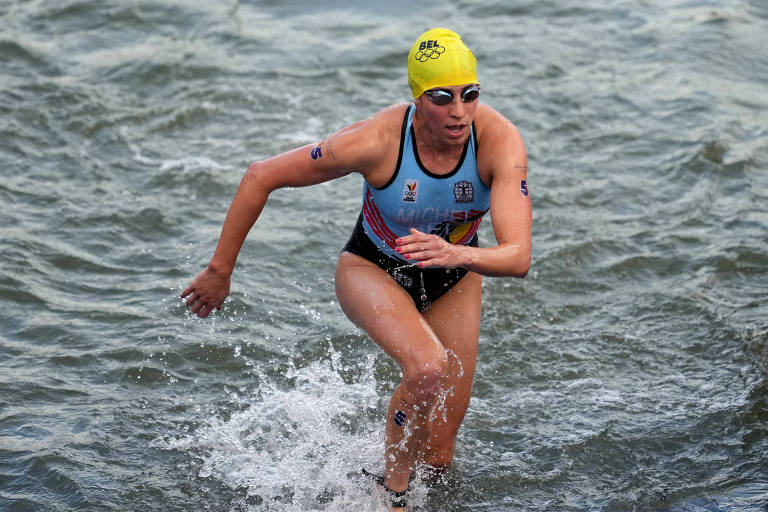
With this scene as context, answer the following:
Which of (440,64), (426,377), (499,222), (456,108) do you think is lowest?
(426,377)

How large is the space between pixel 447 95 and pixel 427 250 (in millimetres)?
1012

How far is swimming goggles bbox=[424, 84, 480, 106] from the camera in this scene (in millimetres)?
5387

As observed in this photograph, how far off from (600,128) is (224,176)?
439cm

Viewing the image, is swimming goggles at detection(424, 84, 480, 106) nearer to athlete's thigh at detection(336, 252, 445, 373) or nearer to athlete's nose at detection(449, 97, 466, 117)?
athlete's nose at detection(449, 97, 466, 117)

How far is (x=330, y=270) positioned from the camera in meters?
9.16

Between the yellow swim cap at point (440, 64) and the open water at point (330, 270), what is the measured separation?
8.19ft

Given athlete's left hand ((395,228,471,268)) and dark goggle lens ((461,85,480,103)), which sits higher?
dark goggle lens ((461,85,480,103))

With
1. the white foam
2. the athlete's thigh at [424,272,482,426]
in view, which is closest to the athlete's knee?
the athlete's thigh at [424,272,482,426]

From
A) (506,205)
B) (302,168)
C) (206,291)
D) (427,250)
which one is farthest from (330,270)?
(427,250)

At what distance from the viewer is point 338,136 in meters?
5.66

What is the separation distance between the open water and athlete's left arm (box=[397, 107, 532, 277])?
1.84 metres

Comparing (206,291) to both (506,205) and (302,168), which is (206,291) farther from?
(506,205)

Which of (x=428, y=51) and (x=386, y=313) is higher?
(x=428, y=51)

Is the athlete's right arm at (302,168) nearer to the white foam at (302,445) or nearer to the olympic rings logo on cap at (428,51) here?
the olympic rings logo on cap at (428,51)
